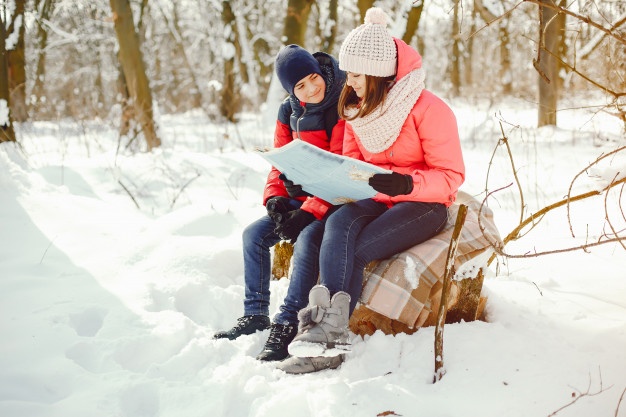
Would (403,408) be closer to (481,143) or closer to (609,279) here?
(609,279)

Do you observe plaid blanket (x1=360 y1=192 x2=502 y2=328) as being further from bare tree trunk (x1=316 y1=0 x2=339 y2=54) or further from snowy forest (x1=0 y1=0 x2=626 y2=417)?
bare tree trunk (x1=316 y1=0 x2=339 y2=54)

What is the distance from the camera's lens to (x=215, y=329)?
2.54 meters

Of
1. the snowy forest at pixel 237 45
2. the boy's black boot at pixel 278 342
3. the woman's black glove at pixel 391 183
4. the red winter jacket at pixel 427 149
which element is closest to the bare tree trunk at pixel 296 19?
the snowy forest at pixel 237 45

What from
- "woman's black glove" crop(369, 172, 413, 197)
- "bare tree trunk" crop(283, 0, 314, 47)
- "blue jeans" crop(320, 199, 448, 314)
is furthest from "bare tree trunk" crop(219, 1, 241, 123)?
"woman's black glove" crop(369, 172, 413, 197)

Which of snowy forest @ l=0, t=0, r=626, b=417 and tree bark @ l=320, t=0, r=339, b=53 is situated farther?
tree bark @ l=320, t=0, r=339, b=53

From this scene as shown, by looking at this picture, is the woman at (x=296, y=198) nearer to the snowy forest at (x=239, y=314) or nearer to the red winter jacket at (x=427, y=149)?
the snowy forest at (x=239, y=314)

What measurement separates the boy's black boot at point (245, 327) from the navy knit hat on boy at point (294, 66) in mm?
1156

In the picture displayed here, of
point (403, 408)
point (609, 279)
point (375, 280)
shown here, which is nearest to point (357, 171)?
point (375, 280)

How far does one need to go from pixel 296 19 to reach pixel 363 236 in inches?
266

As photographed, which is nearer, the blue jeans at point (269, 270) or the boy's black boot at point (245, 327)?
the blue jeans at point (269, 270)

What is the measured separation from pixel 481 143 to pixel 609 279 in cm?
594

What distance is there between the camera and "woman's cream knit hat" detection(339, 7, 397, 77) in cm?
221

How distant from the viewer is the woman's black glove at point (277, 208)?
100 inches

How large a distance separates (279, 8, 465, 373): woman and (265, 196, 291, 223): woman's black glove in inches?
15.6
